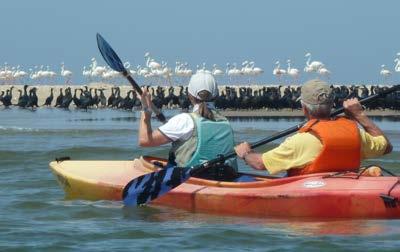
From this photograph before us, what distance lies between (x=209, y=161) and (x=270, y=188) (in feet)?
2.07

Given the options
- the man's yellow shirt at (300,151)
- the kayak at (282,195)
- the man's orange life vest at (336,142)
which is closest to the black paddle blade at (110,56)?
the kayak at (282,195)

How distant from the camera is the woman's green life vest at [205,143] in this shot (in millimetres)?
10219

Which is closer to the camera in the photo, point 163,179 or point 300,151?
point 300,151

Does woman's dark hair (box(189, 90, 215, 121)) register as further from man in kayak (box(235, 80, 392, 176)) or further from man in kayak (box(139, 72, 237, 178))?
man in kayak (box(235, 80, 392, 176))

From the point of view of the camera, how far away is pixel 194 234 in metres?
9.41

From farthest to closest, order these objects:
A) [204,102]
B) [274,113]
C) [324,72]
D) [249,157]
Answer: [324,72] < [274,113] < [204,102] < [249,157]

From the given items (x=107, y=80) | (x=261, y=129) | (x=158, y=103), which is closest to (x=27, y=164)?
(x=261, y=129)

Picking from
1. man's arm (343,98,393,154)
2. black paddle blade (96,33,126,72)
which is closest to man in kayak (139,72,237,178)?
man's arm (343,98,393,154)

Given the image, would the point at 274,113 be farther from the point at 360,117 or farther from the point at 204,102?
the point at 360,117

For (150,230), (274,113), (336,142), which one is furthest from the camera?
(274,113)

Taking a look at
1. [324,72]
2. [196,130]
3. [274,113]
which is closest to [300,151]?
[196,130]

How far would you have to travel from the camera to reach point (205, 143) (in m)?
10.3

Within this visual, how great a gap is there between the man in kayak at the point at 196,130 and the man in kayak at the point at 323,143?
0.65 m

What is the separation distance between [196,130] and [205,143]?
0.19 m
